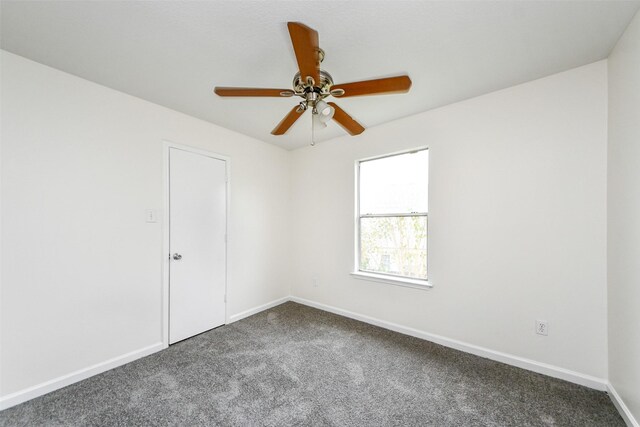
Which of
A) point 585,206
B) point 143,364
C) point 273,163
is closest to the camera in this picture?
point 585,206

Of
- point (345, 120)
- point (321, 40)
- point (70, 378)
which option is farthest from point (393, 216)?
point (70, 378)

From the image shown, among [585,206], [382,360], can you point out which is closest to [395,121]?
[585,206]

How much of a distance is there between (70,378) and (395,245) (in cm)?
319

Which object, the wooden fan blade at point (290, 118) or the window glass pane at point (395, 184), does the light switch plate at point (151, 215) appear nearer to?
the wooden fan blade at point (290, 118)

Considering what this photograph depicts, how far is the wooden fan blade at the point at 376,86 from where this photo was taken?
1.50 metres

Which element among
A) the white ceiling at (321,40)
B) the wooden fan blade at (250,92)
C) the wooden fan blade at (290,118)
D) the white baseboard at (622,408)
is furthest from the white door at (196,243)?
the white baseboard at (622,408)

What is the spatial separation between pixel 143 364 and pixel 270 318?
4.60 ft

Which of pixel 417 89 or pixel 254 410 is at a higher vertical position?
pixel 417 89

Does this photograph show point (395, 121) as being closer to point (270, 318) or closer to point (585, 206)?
point (585, 206)

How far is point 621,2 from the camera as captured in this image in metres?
1.40

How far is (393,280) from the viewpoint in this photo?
2932 mm

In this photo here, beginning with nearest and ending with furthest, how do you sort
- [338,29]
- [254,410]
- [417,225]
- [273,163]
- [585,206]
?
1. [338,29]
2. [254,410]
3. [585,206]
4. [417,225]
5. [273,163]

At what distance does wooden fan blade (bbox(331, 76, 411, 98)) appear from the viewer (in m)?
1.50

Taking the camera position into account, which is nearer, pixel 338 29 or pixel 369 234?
pixel 338 29
